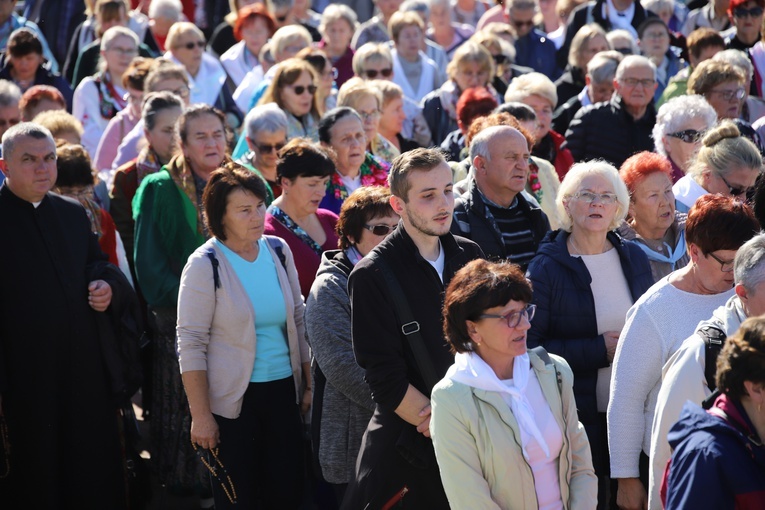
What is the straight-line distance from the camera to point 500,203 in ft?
17.5

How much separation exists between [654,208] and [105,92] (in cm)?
556

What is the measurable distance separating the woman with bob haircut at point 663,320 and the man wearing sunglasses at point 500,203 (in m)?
1.23

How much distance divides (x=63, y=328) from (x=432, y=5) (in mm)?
7495

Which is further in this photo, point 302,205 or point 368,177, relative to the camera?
point 368,177

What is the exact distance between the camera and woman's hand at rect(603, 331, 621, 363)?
4.55 meters

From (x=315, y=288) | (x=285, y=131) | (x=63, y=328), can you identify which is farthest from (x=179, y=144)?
(x=315, y=288)

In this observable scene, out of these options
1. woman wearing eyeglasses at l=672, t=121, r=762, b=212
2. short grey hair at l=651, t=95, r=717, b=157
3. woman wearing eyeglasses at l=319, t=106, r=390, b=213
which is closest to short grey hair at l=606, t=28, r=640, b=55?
short grey hair at l=651, t=95, r=717, b=157

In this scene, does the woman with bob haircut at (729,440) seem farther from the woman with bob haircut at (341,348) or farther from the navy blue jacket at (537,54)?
the navy blue jacket at (537,54)

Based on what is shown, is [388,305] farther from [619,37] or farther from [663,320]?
[619,37]

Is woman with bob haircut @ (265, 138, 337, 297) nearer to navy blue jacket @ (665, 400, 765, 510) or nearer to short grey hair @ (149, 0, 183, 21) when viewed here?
navy blue jacket @ (665, 400, 765, 510)

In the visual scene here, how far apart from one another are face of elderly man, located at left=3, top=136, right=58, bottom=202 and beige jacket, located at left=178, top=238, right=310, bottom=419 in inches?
36.5

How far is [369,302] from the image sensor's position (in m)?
3.95

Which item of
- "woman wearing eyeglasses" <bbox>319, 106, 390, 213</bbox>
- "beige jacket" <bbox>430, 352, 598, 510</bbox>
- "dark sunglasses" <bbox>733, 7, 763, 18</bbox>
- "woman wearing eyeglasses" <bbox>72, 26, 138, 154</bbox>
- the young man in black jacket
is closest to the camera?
"beige jacket" <bbox>430, 352, 598, 510</bbox>

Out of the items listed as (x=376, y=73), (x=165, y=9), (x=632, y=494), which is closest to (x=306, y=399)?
(x=632, y=494)
